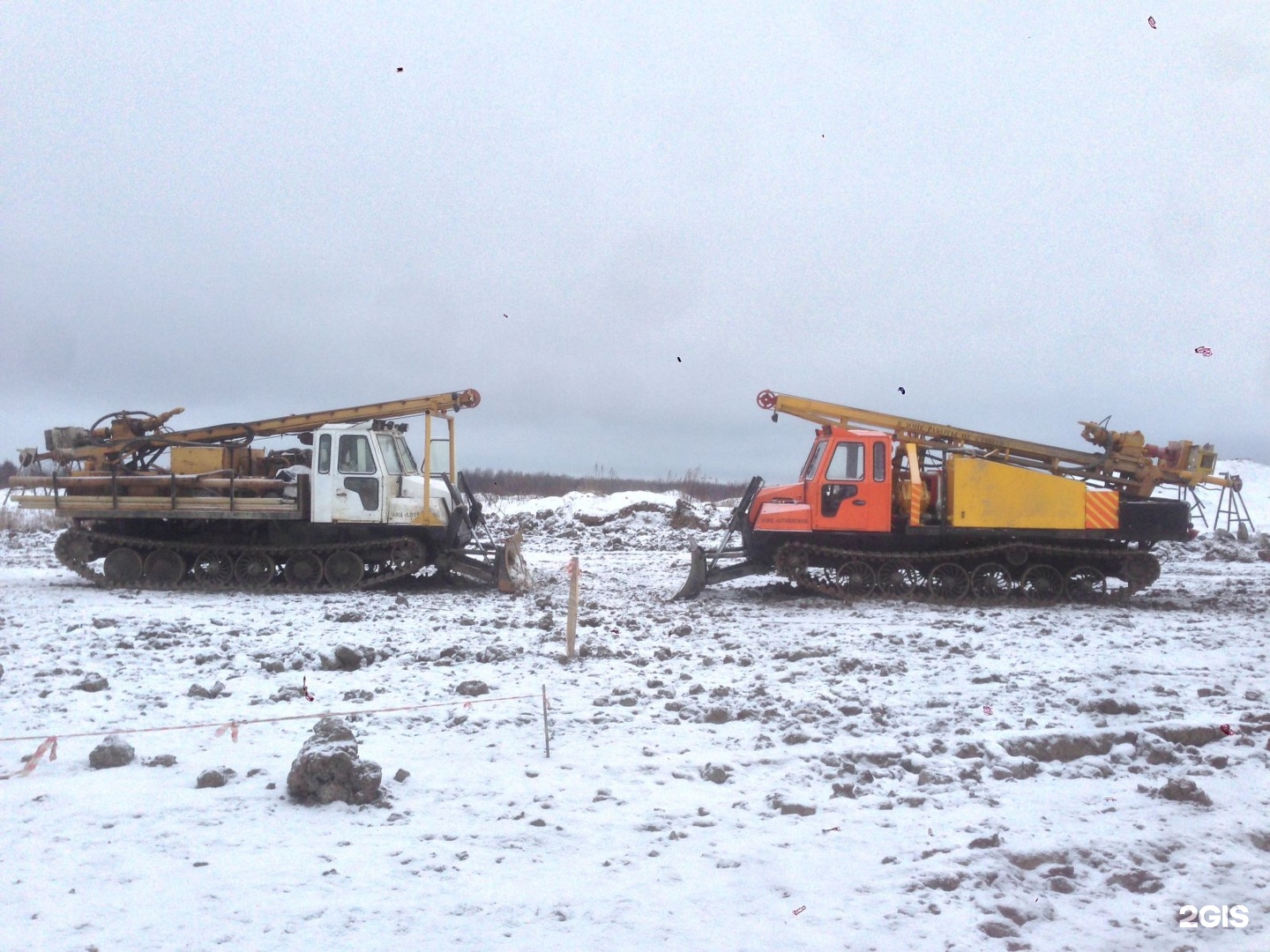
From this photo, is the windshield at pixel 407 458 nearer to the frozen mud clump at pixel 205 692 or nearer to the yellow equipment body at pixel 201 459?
the yellow equipment body at pixel 201 459

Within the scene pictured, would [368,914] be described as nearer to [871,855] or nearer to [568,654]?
[871,855]

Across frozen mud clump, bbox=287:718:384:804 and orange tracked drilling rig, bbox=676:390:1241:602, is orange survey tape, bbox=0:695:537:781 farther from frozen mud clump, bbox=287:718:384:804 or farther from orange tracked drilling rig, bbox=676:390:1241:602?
orange tracked drilling rig, bbox=676:390:1241:602

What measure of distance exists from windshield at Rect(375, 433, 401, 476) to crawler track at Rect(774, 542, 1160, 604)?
5.96 metres

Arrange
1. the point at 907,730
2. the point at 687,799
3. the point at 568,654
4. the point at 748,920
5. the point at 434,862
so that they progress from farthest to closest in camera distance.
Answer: the point at 568,654, the point at 907,730, the point at 687,799, the point at 434,862, the point at 748,920

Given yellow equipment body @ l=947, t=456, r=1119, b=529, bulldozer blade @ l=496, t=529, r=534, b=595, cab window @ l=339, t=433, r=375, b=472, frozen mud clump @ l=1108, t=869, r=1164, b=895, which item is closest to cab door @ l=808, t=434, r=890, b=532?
yellow equipment body @ l=947, t=456, r=1119, b=529

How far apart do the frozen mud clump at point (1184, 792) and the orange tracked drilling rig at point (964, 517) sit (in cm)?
786

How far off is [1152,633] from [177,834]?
31.3ft

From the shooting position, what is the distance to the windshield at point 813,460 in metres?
13.8

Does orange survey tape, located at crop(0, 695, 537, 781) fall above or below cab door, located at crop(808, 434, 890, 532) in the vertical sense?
below

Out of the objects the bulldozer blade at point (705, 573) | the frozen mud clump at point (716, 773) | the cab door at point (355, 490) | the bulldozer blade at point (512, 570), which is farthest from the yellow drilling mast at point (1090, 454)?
the frozen mud clump at point (716, 773)

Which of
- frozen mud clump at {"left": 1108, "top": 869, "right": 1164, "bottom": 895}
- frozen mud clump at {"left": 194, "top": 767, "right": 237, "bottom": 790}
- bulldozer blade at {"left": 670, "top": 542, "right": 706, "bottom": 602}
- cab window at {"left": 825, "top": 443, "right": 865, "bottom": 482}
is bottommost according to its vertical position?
frozen mud clump at {"left": 1108, "top": 869, "right": 1164, "bottom": 895}

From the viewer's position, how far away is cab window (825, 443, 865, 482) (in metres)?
13.4

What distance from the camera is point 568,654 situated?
8.98 meters

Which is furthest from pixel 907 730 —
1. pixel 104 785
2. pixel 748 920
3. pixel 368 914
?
pixel 104 785
